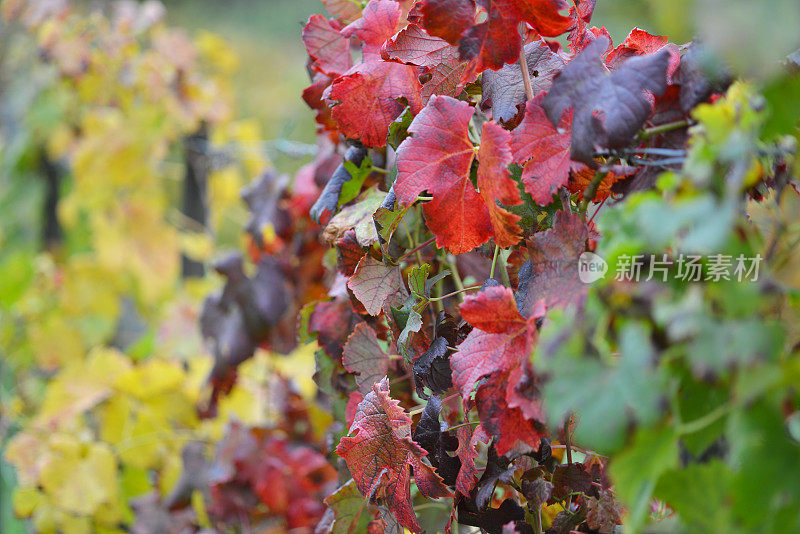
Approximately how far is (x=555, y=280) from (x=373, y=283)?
17cm

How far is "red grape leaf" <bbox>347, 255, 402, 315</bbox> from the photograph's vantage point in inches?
22.5

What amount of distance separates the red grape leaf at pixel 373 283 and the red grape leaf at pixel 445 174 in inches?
2.4

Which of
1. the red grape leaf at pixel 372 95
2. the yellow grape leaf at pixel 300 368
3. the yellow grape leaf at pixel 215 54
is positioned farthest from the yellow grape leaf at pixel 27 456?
the yellow grape leaf at pixel 215 54

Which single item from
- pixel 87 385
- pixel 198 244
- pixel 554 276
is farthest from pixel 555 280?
pixel 198 244

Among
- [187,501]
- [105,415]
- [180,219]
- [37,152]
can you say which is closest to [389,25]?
[187,501]

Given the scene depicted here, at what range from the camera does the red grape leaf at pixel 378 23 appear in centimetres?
60

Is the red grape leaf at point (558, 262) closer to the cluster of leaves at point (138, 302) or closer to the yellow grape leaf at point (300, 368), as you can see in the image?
the cluster of leaves at point (138, 302)

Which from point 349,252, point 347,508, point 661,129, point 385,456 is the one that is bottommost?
point 347,508

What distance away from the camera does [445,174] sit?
21.0 inches

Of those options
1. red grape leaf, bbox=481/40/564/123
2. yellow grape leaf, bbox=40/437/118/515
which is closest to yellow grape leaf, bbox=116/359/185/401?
yellow grape leaf, bbox=40/437/118/515

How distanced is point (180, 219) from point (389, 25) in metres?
1.57

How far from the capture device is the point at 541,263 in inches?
19.1

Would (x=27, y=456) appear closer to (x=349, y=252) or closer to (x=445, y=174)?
(x=349, y=252)

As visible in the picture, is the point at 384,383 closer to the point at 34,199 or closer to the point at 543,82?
the point at 543,82
